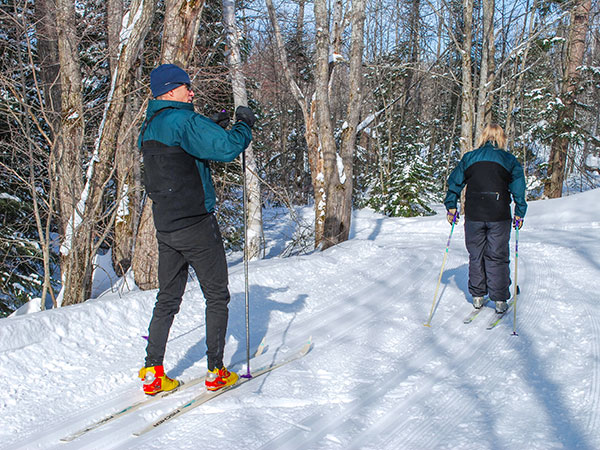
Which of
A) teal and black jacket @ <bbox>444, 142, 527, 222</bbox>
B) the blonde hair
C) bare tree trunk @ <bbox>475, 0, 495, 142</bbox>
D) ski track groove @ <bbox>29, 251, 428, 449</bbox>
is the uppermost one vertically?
bare tree trunk @ <bbox>475, 0, 495, 142</bbox>

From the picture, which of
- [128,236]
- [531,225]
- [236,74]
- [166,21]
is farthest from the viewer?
[531,225]

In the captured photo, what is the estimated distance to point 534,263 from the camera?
747 centimetres

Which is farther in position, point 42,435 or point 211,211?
point 211,211

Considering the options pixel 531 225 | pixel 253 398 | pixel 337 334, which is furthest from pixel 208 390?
pixel 531 225

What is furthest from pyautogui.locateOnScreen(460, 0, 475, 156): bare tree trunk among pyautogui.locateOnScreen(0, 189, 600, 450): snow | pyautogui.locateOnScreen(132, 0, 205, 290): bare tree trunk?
pyautogui.locateOnScreen(132, 0, 205, 290): bare tree trunk

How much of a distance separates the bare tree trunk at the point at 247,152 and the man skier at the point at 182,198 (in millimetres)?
5429

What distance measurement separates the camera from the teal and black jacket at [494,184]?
16.4ft

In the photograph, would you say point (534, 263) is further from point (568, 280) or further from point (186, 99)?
point (186, 99)

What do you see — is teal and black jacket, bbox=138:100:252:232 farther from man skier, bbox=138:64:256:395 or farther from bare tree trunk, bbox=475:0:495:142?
bare tree trunk, bbox=475:0:495:142

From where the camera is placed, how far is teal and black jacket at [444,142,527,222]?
4984 mm

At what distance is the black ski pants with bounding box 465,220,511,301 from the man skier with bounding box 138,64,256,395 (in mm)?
3180

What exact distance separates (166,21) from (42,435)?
16.2ft

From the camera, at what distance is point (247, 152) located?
9.49 meters

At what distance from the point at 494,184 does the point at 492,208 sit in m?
0.26
